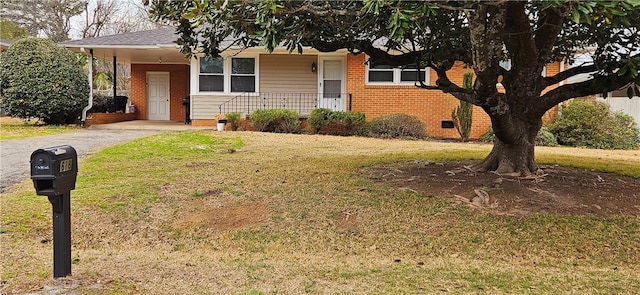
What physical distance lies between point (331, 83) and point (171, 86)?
7709 millimetres

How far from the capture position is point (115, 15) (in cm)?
3675

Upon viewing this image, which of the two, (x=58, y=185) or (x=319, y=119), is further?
(x=319, y=119)

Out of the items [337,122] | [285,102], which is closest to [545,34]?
[337,122]

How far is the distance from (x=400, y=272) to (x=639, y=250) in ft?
8.58

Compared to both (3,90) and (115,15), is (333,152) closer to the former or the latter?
(3,90)

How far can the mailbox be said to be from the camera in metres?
3.34

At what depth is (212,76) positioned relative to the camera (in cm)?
1794

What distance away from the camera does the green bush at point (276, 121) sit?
1580 cm

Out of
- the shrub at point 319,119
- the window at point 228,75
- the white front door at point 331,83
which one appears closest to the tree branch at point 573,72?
the shrub at point 319,119

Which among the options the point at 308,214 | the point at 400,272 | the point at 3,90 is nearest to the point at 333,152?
the point at 308,214

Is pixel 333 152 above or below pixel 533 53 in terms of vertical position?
below

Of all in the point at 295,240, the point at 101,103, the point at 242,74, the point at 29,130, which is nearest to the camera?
the point at 295,240

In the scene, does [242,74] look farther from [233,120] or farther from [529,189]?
[529,189]

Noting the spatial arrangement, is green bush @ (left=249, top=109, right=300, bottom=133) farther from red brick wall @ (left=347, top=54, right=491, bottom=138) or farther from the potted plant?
red brick wall @ (left=347, top=54, right=491, bottom=138)
